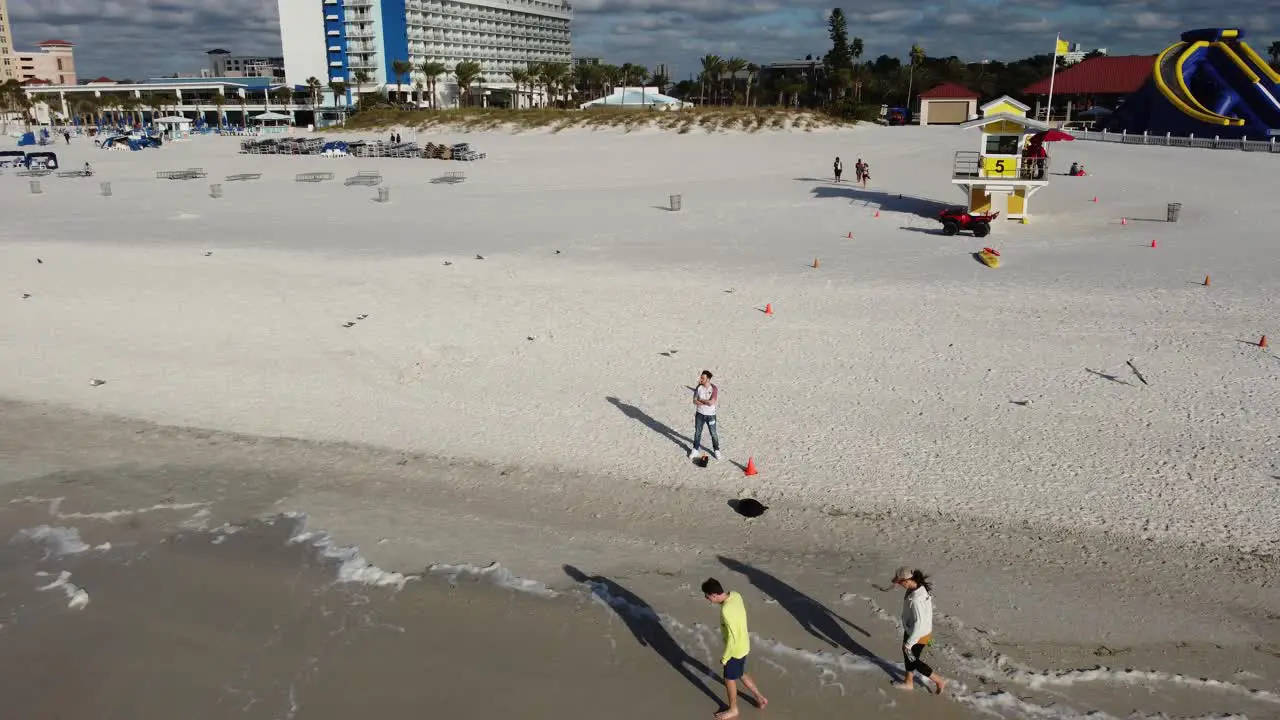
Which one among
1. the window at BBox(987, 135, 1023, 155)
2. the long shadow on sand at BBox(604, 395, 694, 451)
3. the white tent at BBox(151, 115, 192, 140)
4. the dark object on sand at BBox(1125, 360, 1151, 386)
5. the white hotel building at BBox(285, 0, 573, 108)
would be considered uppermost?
the white hotel building at BBox(285, 0, 573, 108)

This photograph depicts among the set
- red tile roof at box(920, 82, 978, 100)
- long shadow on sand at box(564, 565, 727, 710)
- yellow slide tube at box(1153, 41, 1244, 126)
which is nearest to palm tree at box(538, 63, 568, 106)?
red tile roof at box(920, 82, 978, 100)

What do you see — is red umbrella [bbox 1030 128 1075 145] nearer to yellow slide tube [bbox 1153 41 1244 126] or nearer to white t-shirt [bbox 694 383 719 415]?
white t-shirt [bbox 694 383 719 415]

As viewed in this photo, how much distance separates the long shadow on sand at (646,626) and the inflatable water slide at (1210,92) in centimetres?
6024

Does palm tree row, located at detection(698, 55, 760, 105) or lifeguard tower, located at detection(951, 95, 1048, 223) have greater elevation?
palm tree row, located at detection(698, 55, 760, 105)

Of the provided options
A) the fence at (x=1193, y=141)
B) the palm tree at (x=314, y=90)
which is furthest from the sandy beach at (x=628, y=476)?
the palm tree at (x=314, y=90)

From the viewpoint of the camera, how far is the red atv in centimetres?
2675

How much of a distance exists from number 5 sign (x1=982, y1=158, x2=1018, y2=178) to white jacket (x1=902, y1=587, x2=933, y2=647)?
25.3m

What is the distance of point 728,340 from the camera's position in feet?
55.1

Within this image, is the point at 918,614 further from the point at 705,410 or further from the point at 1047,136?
the point at 1047,136

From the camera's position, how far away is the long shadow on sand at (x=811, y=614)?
8164 mm

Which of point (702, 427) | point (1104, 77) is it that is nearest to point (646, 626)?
point (702, 427)

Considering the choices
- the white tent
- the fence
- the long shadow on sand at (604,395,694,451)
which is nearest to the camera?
the long shadow on sand at (604,395,694,451)

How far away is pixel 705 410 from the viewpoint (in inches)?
460

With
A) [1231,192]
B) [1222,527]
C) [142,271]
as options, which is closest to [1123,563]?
[1222,527]
